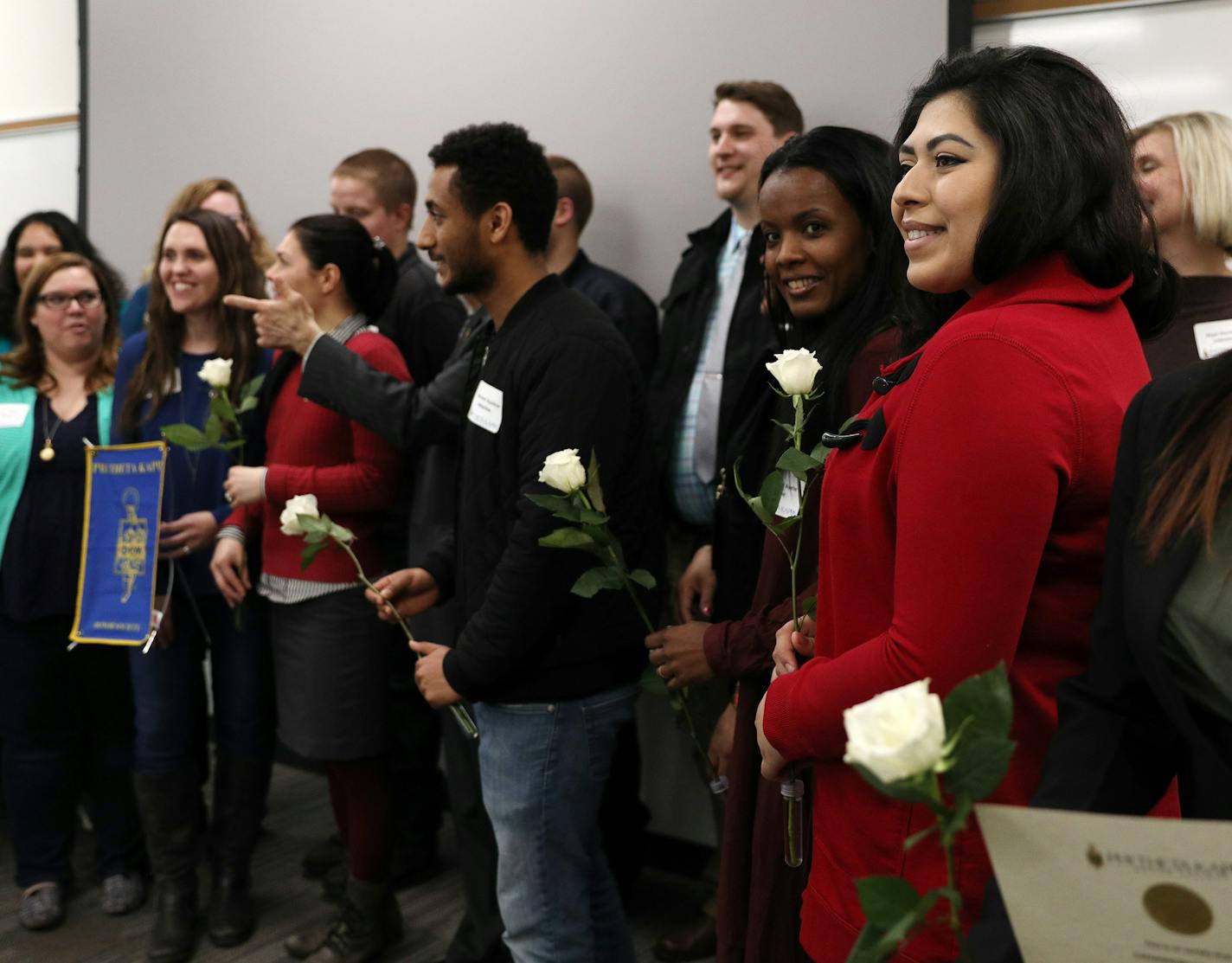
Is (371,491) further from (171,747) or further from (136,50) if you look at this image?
(136,50)

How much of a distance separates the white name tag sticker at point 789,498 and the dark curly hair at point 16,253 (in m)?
2.50

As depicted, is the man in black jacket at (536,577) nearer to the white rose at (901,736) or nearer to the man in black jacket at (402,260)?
the man in black jacket at (402,260)

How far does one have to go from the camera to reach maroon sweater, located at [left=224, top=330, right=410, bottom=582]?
2.56 meters

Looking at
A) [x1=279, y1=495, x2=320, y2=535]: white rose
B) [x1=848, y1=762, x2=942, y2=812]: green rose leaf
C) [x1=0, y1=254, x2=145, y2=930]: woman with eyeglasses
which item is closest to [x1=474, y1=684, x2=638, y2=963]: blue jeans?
[x1=279, y1=495, x2=320, y2=535]: white rose

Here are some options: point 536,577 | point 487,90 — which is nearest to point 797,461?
point 536,577

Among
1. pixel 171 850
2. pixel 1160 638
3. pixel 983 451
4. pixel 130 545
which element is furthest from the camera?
pixel 171 850

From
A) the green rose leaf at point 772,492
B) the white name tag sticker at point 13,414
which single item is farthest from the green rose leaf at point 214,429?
the green rose leaf at point 772,492

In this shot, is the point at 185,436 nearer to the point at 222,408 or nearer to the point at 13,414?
the point at 222,408

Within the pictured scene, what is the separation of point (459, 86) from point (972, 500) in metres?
3.19

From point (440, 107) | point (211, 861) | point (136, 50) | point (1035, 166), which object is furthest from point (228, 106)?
point (1035, 166)

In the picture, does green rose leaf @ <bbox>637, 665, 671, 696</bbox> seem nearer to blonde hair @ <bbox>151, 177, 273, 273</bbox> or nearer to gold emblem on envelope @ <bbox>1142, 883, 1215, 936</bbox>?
gold emblem on envelope @ <bbox>1142, 883, 1215, 936</bbox>

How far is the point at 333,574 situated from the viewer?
2605 mm

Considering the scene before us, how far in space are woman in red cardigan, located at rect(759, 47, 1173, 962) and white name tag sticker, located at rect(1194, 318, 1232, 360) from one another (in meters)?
1.06

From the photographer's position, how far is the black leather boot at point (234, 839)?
287cm
